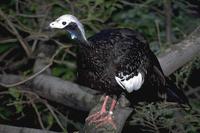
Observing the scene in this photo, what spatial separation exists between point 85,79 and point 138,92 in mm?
479

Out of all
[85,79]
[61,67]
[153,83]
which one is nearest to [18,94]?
[61,67]

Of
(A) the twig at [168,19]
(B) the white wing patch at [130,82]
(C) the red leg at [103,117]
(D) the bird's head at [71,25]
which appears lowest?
(C) the red leg at [103,117]

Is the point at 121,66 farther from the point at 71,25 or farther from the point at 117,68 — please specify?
the point at 71,25

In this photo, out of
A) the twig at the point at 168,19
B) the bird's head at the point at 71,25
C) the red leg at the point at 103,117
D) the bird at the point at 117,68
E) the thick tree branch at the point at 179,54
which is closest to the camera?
the red leg at the point at 103,117

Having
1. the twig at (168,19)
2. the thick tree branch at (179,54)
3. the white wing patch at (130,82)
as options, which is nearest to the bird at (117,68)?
the white wing patch at (130,82)

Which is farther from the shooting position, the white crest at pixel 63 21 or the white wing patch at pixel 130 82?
the white wing patch at pixel 130 82

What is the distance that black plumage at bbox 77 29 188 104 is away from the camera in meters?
4.02

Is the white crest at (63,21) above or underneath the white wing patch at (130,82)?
above

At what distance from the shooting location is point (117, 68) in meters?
4.04

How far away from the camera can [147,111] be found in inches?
162

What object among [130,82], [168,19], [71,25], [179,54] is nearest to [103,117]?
[130,82]

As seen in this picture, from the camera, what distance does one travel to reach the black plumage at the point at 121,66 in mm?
4020

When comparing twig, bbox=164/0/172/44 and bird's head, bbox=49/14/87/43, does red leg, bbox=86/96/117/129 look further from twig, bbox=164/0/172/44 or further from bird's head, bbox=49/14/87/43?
twig, bbox=164/0/172/44

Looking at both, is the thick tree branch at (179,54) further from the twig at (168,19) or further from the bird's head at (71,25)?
the twig at (168,19)
